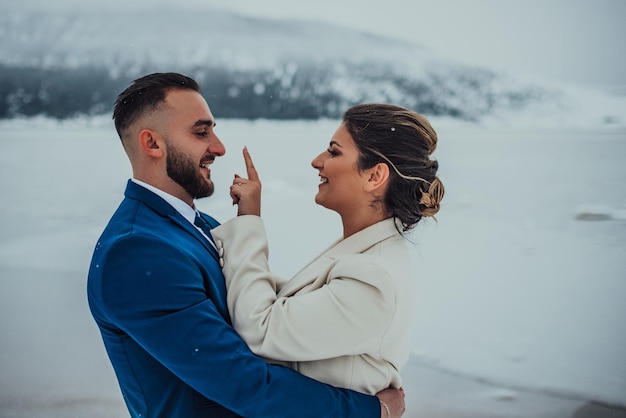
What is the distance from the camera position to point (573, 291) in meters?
3.54

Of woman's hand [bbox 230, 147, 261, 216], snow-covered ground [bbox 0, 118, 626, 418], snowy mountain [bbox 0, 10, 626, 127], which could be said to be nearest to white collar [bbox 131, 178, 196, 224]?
woman's hand [bbox 230, 147, 261, 216]

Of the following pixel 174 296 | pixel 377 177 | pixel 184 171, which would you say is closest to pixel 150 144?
pixel 184 171

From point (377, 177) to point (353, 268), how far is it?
24 centimetres

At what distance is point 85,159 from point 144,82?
2619 millimetres

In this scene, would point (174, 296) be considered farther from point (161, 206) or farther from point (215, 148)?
point (215, 148)

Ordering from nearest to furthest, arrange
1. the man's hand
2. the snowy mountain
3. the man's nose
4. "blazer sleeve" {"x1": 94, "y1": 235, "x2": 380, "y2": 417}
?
"blazer sleeve" {"x1": 94, "y1": 235, "x2": 380, "y2": 417} < the man's hand < the man's nose < the snowy mountain

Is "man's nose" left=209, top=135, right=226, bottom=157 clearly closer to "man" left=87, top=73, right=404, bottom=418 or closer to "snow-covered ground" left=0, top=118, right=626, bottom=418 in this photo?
"man" left=87, top=73, right=404, bottom=418

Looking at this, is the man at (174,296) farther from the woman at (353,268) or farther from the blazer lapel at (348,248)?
the blazer lapel at (348,248)

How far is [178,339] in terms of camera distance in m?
1.18

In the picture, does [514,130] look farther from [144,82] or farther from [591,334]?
[144,82]

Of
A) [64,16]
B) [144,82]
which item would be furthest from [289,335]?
[64,16]

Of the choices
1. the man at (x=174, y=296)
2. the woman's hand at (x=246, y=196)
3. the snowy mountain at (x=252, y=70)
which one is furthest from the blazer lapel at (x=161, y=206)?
the snowy mountain at (x=252, y=70)

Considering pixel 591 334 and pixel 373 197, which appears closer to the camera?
pixel 373 197

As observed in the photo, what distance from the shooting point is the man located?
1.18 m
